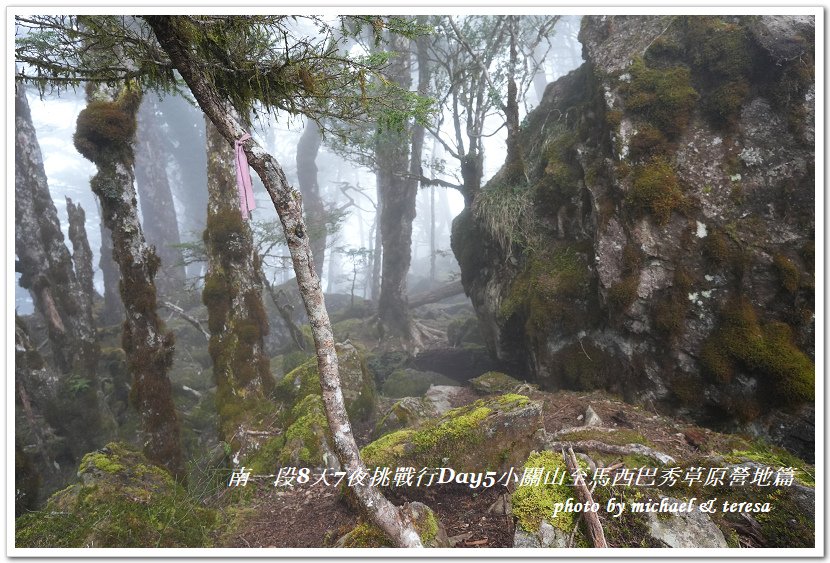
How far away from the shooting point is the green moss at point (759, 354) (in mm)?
4047

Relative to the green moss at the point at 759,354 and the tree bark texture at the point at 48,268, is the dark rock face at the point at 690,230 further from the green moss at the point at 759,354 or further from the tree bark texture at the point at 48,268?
the tree bark texture at the point at 48,268

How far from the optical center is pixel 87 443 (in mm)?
8117

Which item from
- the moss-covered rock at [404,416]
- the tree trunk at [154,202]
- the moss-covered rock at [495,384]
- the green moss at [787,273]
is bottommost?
the moss-covered rock at [495,384]

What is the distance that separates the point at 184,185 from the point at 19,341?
92.7ft

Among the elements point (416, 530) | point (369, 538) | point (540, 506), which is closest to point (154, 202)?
point (369, 538)

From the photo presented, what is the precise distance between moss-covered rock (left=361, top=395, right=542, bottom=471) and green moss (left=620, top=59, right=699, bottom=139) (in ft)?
14.3

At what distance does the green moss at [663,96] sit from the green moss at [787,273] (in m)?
2.05

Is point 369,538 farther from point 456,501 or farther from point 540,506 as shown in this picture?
point 540,506

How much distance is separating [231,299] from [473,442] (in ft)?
15.4

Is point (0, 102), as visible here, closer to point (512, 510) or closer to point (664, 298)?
point (512, 510)

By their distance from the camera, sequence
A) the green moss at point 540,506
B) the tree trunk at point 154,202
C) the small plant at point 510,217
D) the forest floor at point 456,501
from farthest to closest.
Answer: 1. the tree trunk at point 154,202
2. the small plant at point 510,217
3. the forest floor at point 456,501
4. the green moss at point 540,506

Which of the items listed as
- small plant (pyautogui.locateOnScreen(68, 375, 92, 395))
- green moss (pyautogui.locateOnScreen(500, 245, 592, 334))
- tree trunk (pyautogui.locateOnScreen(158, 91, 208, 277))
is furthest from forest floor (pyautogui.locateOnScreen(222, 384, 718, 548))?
tree trunk (pyautogui.locateOnScreen(158, 91, 208, 277))

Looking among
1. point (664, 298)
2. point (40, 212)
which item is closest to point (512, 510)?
point (664, 298)

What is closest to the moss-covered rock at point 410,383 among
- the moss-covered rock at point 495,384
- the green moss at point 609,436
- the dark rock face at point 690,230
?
the moss-covered rock at point 495,384
